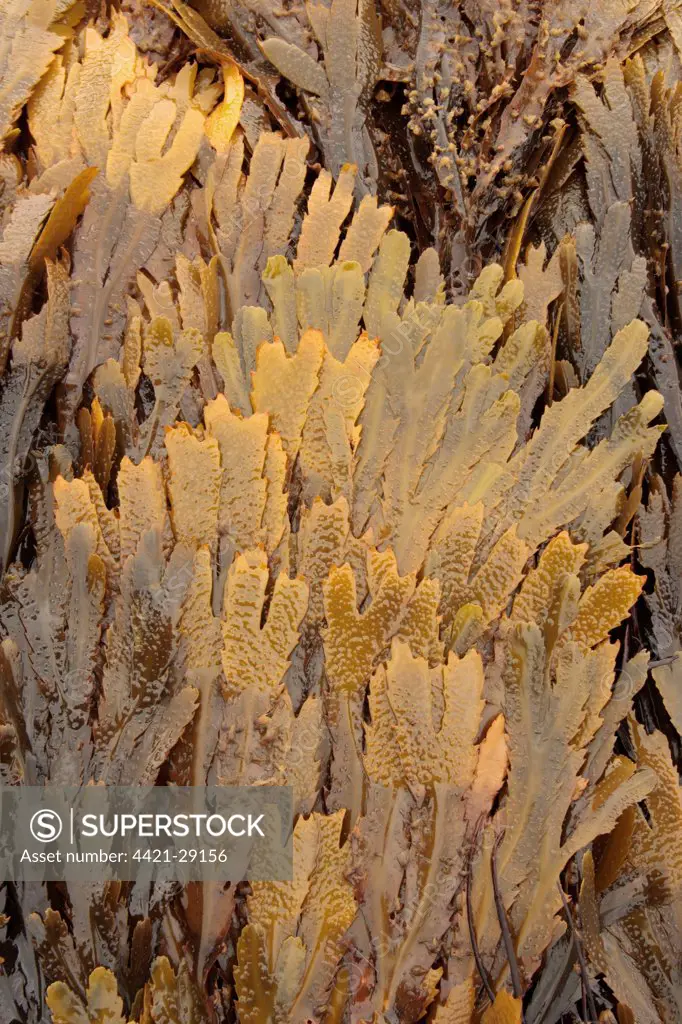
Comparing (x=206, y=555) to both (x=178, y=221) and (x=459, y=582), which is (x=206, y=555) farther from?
(x=178, y=221)

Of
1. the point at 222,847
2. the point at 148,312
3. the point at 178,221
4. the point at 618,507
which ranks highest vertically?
the point at 178,221

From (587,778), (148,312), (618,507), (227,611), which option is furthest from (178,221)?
(587,778)

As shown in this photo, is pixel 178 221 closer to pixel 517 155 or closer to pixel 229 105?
pixel 229 105

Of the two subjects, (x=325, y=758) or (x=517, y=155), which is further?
(x=517, y=155)

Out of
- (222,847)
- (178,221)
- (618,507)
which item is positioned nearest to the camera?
(222,847)

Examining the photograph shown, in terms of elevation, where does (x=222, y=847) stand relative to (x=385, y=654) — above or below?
below

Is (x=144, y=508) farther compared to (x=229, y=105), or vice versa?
(x=229, y=105)

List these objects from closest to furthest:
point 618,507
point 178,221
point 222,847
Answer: point 222,847 → point 618,507 → point 178,221

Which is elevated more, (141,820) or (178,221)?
(178,221)

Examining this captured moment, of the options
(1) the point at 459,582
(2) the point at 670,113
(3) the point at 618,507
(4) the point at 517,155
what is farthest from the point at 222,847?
(2) the point at 670,113
